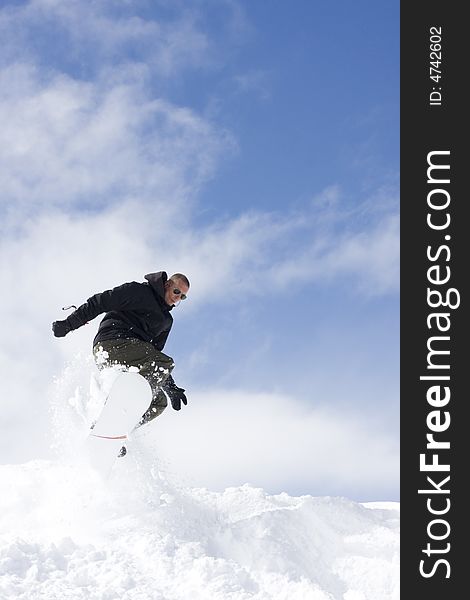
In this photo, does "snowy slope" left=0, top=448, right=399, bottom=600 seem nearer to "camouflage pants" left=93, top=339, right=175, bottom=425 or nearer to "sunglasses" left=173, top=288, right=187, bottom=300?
"camouflage pants" left=93, top=339, right=175, bottom=425

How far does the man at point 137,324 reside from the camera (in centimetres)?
780

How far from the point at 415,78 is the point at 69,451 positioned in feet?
18.7

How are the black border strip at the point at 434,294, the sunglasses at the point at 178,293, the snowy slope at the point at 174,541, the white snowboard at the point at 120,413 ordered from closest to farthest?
the snowy slope at the point at 174,541
the black border strip at the point at 434,294
the white snowboard at the point at 120,413
the sunglasses at the point at 178,293

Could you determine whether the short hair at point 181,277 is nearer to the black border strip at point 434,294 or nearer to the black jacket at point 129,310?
the black jacket at point 129,310

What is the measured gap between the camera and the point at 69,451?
25.8ft

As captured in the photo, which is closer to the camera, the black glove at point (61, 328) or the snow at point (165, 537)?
the snow at point (165, 537)

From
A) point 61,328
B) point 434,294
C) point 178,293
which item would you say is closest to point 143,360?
point 178,293

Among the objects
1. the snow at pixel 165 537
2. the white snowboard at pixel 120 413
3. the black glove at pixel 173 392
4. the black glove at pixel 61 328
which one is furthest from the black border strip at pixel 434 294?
the black glove at pixel 61 328

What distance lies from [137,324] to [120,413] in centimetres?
105

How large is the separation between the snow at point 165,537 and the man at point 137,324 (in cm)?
51

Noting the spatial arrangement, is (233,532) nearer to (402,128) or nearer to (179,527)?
(179,527)

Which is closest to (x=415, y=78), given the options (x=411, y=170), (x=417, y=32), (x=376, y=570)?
(x=417, y=32)

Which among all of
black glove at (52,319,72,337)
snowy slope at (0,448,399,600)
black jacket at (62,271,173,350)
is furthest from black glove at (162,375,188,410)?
black glove at (52,319,72,337)

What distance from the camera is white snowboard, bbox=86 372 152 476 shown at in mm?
7707
